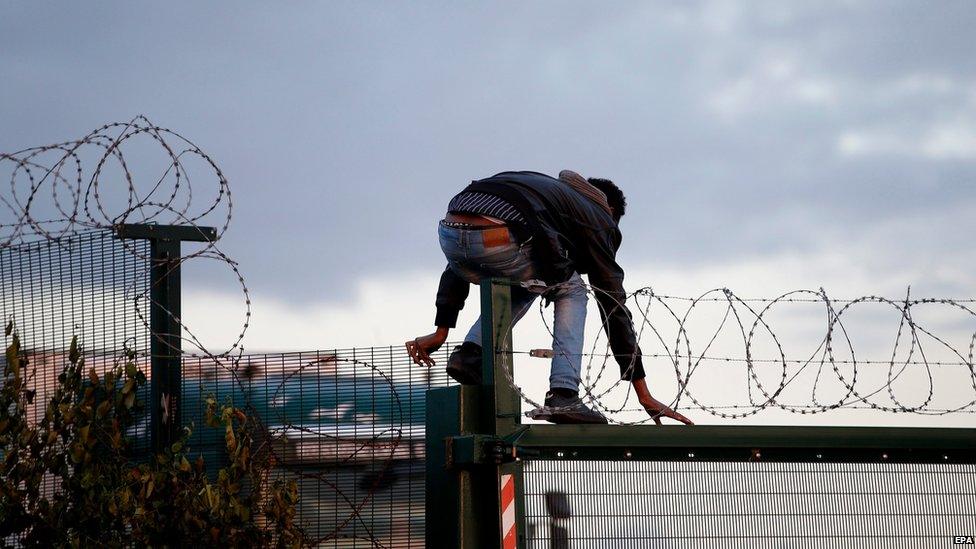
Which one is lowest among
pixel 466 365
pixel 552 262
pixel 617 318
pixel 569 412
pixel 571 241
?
pixel 569 412

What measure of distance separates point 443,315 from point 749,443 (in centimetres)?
176

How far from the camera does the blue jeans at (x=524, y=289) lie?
621cm

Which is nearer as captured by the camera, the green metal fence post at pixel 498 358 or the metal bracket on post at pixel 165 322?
the green metal fence post at pixel 498 358

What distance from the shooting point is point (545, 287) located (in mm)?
6180

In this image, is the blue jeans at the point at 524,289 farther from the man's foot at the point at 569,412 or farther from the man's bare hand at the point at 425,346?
the man's bare hand at the point at 425,346

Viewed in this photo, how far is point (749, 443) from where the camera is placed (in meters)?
6.41

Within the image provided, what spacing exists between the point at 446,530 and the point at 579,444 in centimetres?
75

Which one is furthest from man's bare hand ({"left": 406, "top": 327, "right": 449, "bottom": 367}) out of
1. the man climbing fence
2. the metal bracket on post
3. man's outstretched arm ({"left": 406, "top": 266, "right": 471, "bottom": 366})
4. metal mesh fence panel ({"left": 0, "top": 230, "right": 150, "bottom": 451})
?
metal mesh fence panel ({"left": 0, "top": 230, "right": 150, "bottom": 451})

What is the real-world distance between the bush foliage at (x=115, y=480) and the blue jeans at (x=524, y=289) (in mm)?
1378

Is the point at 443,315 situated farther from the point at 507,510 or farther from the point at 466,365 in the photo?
the point at 507,510

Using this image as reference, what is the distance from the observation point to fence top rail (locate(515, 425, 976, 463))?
5.96 metres

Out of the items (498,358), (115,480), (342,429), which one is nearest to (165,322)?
(115,480)

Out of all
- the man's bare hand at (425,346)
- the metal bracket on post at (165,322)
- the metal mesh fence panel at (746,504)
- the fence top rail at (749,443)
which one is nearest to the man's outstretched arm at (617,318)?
the fence top rail at (749,443)

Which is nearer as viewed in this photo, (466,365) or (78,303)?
(466,365)
